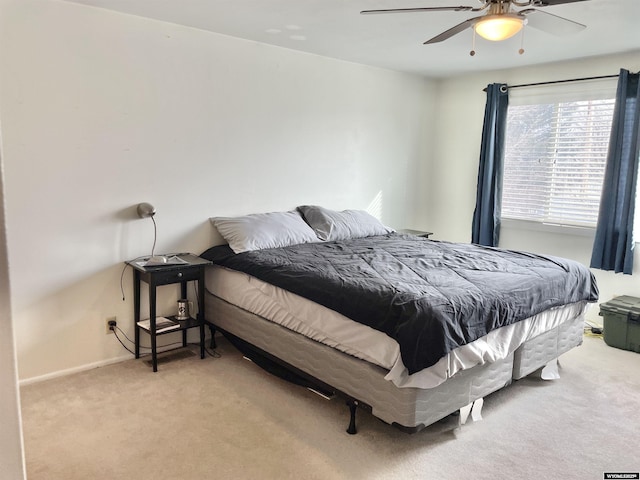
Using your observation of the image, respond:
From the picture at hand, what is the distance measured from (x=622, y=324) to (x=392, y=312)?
2.47m

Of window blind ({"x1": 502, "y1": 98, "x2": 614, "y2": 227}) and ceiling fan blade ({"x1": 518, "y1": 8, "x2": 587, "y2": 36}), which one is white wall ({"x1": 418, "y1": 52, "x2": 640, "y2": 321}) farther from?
ceiling fan blade ({"x1": 518, "y1": 8, "x2": 587, "y2": 36})

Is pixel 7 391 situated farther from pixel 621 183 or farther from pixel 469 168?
pixel 469 168

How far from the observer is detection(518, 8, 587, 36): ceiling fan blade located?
7.66 feet

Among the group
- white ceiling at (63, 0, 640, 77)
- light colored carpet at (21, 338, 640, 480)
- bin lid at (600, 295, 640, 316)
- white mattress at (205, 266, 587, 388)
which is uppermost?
white ceiling at (63, 0, 640, 77)

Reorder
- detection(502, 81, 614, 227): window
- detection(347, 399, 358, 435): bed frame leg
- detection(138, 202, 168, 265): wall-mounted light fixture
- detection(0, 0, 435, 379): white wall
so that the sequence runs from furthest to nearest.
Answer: detection(502, 81, 614, 227): window < detection(138, 202, 168, 265): wall-mounted light fixture < detection(0, 0, 435, 379): white wall < detection(347, 399, 358, 435): bed frame leg

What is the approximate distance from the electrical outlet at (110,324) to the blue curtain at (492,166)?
139 inches

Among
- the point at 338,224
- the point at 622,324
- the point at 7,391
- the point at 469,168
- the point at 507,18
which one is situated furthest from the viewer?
the point at 469,168

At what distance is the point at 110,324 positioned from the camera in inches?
129

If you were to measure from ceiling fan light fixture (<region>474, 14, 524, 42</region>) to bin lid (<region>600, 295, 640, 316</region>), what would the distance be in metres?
2.52

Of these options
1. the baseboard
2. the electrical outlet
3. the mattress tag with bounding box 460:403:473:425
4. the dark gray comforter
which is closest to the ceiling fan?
the dark gray comforter

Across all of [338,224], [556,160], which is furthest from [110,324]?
[556,160]

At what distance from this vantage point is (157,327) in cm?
326

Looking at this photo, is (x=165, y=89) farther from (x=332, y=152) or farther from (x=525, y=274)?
(x=525, y=274)

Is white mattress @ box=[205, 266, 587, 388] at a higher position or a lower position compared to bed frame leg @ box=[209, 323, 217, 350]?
higher
